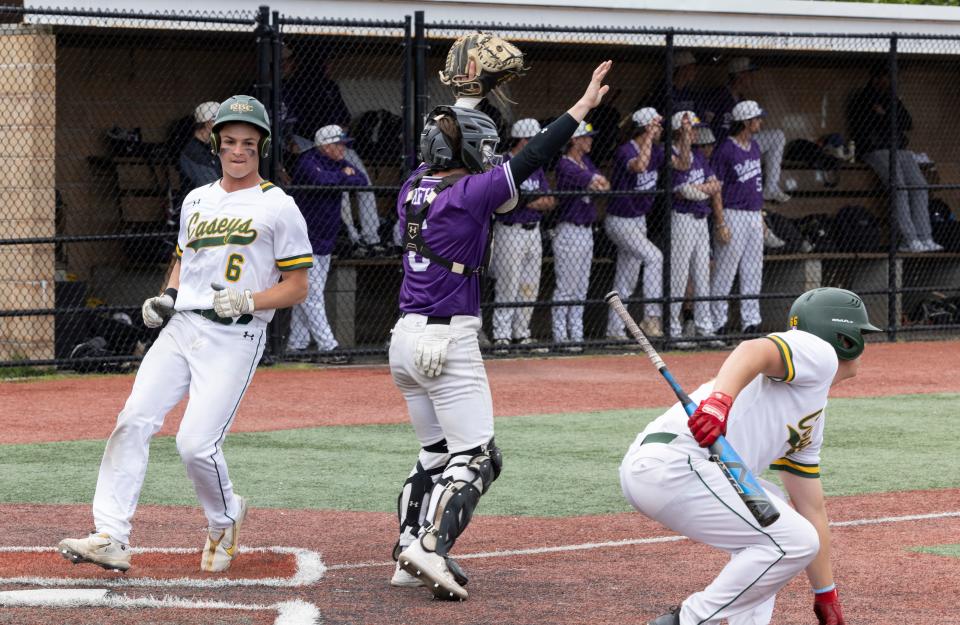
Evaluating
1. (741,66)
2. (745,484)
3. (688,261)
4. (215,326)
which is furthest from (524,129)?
(745,484)

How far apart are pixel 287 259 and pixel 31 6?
7280 millimetres

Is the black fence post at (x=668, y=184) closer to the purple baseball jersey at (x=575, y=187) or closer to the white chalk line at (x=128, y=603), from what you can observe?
the purple baseball jersey at (x=575, y=187)

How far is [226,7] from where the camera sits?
12.3 m

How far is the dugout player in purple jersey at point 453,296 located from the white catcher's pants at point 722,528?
0.97 metres

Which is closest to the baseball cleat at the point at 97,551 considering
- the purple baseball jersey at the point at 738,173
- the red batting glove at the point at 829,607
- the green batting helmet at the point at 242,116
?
the green batting helmet at the point at 242,116

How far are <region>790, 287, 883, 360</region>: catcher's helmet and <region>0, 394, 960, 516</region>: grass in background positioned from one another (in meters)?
2.53

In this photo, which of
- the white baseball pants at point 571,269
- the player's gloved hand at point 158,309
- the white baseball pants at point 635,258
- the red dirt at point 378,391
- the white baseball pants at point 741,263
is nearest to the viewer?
the player's gloved hand at point 158,309

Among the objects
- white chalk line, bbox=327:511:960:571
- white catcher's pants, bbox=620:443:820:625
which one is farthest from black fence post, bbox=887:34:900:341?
white catcher's pants, bbox=620:443:820:625

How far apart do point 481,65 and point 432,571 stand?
1.84m

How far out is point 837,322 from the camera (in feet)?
14.0

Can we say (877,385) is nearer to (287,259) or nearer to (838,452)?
(838,452)

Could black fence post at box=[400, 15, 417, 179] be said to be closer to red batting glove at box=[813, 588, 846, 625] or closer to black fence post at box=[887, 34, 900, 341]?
black fence post at box=[887, 34, 900, 341]

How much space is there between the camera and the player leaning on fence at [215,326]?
519cm

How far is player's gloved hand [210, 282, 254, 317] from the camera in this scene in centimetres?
516
